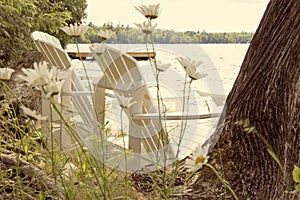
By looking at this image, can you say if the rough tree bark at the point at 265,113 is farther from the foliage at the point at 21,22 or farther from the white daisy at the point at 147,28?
the foliage at the point at 21,22

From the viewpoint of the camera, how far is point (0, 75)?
2.43ft

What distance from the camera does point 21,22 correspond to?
5648 mm

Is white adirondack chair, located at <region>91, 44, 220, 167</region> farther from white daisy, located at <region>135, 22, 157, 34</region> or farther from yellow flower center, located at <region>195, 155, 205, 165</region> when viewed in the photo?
yellow flower center, located at <region>195, 155, 205, 165</region>

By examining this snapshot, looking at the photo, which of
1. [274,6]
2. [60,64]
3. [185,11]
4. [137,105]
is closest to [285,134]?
[274,6]

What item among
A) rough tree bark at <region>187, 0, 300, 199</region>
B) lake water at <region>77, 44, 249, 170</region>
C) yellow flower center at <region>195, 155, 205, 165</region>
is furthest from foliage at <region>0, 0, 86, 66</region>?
yellow flower center at <region>195, 155, 205, 165</region>

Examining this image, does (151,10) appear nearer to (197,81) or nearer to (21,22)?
(197,81)

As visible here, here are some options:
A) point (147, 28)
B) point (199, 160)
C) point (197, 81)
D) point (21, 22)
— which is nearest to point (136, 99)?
point (197, 81)

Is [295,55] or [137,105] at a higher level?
[295,55]

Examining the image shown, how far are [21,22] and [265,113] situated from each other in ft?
15.4

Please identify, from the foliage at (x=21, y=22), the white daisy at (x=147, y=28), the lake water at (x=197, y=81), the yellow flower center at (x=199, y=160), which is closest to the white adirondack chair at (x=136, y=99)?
the lake water at (x=197, y=81)

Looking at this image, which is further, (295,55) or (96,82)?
(96,82)

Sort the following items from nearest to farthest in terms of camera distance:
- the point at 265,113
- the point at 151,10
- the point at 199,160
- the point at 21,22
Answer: the point at 199,160
the point at 151,10
the point at 265,113
the point at 21,22

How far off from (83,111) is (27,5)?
9.90 ft

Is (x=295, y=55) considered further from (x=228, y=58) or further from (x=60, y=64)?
(x=228, y=58)
